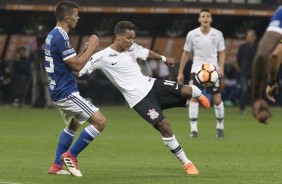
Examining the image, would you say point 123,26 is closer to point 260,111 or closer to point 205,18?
point 260,111

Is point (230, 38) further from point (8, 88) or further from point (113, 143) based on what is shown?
point (113, 143)

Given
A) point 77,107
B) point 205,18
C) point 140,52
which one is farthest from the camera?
point 205,18

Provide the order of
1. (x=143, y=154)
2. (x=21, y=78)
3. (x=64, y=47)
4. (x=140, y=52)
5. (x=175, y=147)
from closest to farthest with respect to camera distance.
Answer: (x=64, y=47)
(x=175, y=147)
(x=140, y=52)
(x=143, y=154)
(x=21, y=78)

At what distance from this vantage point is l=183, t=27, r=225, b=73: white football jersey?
66.0 feet

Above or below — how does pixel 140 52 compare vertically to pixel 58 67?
below

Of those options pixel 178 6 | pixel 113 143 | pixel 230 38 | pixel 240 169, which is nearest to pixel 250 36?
pixel 178 6

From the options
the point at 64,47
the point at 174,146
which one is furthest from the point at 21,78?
the point at 64,47

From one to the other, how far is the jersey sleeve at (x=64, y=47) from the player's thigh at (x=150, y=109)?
1.49 m

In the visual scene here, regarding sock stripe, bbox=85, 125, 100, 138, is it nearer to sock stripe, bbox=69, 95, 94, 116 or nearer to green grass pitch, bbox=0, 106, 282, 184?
sock stripe, bbox=69, 95, 94, 116

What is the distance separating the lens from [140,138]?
19875 mm

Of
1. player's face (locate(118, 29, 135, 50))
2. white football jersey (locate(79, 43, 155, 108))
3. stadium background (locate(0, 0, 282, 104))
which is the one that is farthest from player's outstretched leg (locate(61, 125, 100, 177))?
stadium background (locate(0, 0, 282, 104))

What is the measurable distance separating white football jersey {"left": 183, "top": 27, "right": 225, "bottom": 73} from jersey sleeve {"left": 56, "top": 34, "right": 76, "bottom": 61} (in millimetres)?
7558

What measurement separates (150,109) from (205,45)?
6633 mm

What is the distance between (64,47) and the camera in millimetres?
12719
